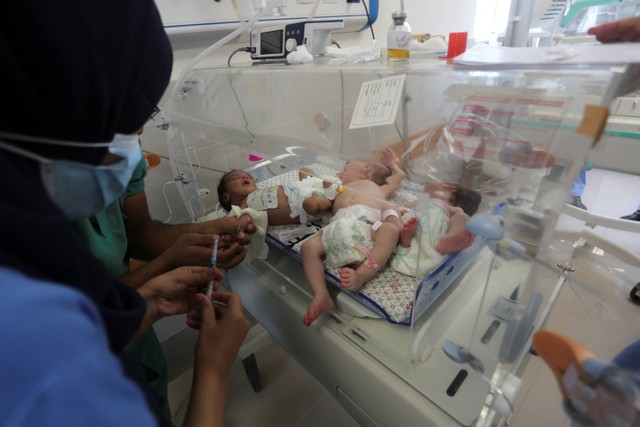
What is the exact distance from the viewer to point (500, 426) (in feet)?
2.55

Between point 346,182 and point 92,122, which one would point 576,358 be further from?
point 346,182

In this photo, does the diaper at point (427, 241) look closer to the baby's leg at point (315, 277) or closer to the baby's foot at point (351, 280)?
the baby's foot at point (351, 280)

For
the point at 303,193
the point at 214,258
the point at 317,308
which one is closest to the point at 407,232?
the point at 317,308

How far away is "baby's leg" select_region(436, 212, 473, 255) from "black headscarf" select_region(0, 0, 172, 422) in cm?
70

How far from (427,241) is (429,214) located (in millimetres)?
117

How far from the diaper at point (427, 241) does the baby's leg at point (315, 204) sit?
449mm

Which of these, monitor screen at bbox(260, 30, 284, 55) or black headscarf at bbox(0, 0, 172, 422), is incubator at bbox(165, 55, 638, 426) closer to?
monitor screen at bbox(260, 30, 284, 55)

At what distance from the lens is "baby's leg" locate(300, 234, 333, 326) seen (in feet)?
3.17

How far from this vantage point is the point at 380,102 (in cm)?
77

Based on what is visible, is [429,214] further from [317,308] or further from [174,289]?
[174,289]

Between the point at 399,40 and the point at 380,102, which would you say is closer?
the point at 380,102

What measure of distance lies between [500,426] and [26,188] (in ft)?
3.31

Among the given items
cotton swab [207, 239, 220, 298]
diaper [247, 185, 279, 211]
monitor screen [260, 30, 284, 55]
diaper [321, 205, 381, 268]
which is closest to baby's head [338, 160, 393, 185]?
diaper [321, 205, 381, 268]

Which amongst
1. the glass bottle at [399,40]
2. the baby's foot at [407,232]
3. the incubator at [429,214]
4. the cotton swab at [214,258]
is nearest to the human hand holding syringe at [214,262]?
the cotton swab at [214,258]
